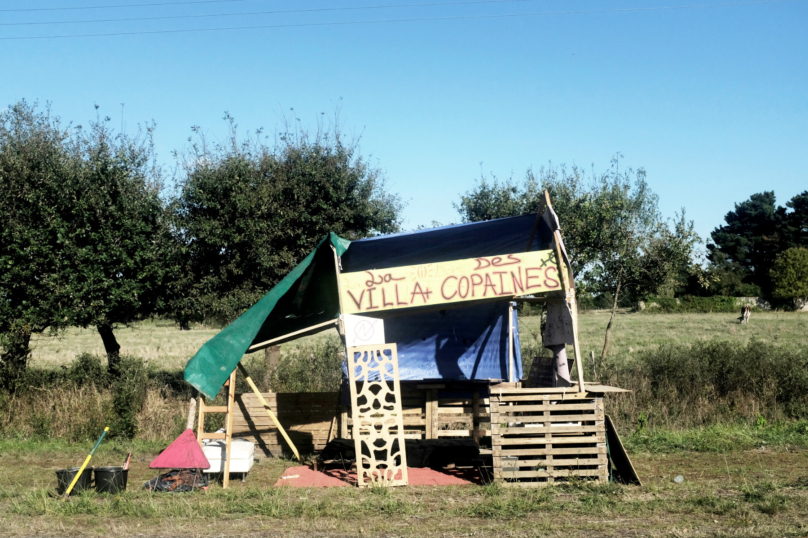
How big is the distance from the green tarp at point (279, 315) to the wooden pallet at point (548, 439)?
9.65 ft

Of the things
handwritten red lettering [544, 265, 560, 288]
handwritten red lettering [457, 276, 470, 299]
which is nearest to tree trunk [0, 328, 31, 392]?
handwritten red lettering [457, 276, 470, 299]

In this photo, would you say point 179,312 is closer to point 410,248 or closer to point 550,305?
point 410,248

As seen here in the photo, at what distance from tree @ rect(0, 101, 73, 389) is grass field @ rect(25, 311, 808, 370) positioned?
764cm

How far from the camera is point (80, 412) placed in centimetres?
1115

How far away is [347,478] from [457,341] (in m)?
3.34

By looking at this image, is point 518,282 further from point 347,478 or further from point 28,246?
point 28,246

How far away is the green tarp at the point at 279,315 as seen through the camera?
26.3ft

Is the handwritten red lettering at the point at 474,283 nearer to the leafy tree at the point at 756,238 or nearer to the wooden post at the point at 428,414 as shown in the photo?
the wooden post at the point at 428,414

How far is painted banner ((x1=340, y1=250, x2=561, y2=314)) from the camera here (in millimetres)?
8188

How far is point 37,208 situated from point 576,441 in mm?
9598

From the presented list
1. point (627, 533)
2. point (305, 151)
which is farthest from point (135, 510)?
point (305, 151)

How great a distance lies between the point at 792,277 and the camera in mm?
56781

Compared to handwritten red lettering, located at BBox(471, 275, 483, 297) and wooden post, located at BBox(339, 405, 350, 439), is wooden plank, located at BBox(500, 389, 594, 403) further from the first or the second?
wooden post, located at BBox(339, 405, 350, 439)

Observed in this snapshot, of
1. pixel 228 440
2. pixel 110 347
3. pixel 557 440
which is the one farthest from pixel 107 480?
pixel 110 347
